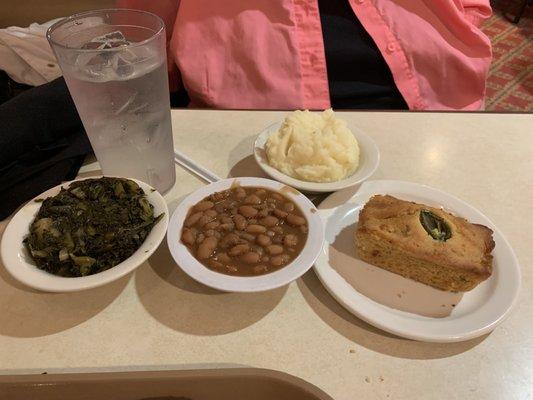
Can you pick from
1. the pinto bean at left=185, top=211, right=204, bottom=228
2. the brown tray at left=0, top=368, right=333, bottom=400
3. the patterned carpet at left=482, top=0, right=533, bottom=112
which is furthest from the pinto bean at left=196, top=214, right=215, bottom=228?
the patterned carpet at left=482, top=0, right=533, bottom=112

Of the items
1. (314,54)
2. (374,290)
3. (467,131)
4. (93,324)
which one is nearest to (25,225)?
(93,324)

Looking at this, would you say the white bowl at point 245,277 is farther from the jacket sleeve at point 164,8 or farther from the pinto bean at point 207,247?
the jacket sleeve at point 164,8

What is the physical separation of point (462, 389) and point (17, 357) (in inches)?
35.2

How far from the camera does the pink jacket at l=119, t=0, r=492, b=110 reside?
1.57m

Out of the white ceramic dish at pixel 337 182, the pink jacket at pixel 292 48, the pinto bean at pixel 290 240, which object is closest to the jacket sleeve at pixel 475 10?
the pink jacket at pixel 292 48

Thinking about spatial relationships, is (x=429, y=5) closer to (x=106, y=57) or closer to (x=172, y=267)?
(x=106, y=57)

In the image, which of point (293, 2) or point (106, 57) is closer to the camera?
point (106, 57)

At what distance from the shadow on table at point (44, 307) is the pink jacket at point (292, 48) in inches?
35.4

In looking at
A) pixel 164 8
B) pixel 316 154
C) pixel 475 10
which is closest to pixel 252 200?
pixel 316 154

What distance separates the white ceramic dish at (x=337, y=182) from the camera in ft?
3.88

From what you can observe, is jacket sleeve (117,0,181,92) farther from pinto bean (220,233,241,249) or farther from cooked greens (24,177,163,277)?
pinto bean (220,233,241,249)

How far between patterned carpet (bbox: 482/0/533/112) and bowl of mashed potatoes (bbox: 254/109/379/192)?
2.59 meters

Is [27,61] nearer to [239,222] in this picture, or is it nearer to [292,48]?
[292,48]

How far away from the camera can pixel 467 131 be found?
1512 millimetres
